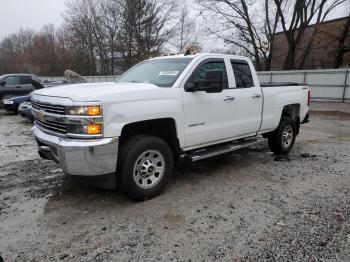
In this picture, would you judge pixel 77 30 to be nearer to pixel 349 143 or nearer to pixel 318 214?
pixel 349 143

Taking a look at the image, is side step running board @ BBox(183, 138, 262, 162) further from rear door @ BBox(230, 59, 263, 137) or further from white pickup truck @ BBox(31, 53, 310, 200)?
rear door @ BBox(230, 59, 263, 137)

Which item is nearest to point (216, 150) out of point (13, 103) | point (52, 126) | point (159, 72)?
point (159, 72)

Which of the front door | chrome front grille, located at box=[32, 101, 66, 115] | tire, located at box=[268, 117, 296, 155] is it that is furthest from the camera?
tire, located at box=[268, 117, 296, 155]

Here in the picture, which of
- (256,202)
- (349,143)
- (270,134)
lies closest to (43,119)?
(256,202)

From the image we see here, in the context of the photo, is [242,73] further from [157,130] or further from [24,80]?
[24,80]

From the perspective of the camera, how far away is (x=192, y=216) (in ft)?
12.8

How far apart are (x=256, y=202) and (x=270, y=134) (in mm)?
2708

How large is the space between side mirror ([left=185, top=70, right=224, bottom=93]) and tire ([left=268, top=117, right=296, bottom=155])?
2562mm

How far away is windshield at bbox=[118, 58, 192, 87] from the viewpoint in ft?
15.5

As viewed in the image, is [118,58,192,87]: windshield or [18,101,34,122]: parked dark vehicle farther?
[18,101,34,122]: parked dark vehicle

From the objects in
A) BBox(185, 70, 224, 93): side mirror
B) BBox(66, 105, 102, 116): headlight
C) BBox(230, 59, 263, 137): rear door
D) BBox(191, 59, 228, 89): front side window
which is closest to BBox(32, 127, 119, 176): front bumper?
BBox(66, 105, 102, 116): headlight

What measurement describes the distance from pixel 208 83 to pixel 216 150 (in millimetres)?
1225

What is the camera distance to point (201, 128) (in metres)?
4.84

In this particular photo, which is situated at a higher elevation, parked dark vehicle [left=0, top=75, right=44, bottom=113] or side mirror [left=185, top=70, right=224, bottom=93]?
side mirror [left=185, top=70, right=224, bottom=93]
